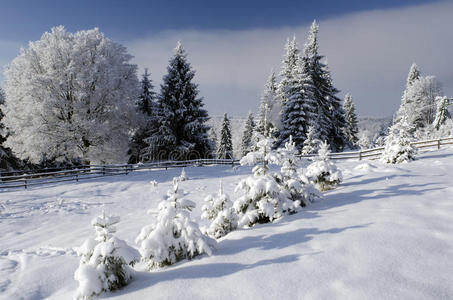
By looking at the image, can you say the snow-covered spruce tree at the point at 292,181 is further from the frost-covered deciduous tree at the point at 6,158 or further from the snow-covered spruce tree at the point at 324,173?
the frost-covered deciduous tree at the point at 6,158

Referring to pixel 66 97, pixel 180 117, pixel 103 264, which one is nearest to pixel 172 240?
pixel 103 264

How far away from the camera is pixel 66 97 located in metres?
21.1

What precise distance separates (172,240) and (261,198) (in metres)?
3.22

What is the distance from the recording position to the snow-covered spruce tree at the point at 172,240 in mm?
5035

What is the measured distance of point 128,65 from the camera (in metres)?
24.1

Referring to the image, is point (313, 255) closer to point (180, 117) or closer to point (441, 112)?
point (180, 117)

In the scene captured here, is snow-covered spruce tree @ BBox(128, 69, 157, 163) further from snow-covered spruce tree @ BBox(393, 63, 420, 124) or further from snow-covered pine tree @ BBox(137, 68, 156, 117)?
snow-covered spruce tree @ BBox(393, 63, 420, 124)

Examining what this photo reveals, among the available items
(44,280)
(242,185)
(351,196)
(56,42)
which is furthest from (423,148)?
(56,42)

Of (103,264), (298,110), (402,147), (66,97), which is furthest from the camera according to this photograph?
(298,110)

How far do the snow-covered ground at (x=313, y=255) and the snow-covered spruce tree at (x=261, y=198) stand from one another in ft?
1.32

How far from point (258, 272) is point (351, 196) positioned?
234 inches

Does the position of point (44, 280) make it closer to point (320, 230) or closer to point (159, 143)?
point (320, 230)

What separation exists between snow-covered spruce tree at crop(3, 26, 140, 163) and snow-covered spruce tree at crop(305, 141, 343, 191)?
17.5 meters

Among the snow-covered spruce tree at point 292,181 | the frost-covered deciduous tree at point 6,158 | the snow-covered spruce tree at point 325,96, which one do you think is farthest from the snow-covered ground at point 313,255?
the snow-covered spruce tree at point 325,96
